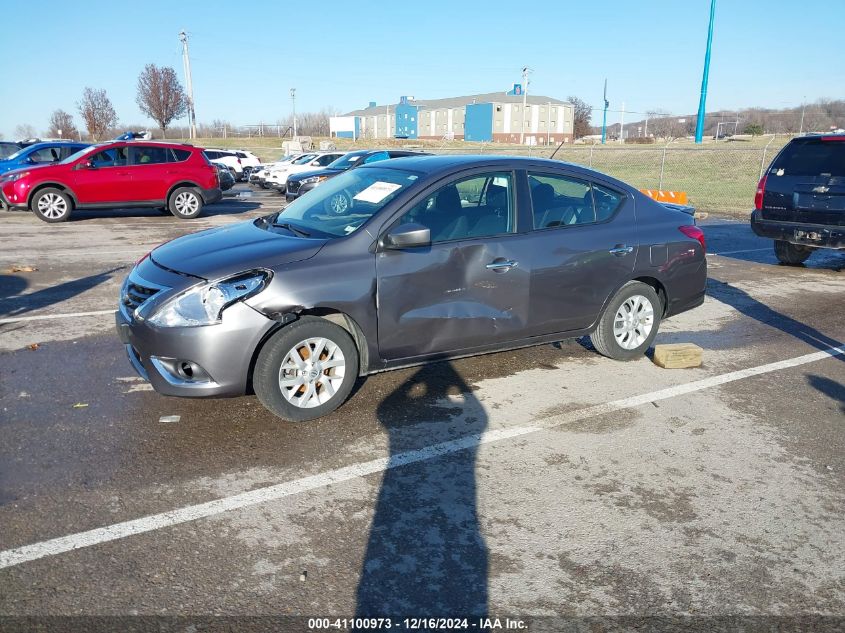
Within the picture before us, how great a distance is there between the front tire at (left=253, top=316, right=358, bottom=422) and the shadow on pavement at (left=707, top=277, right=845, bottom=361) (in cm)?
460

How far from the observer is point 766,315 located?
798 centimetres

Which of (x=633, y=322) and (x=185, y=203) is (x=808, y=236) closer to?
(x=633, y=322)

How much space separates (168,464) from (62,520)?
Answer: 2.32ft

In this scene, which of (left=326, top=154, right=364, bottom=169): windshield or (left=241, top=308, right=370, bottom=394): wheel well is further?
(left=326, top=154, right=364, bottom=169): windshield

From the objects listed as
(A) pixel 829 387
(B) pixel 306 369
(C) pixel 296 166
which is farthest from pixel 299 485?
(C) pixel 296 166

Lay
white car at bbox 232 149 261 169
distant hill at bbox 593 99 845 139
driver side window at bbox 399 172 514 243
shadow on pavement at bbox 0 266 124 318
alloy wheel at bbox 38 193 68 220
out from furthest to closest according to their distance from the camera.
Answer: distant hill at bbox 593 99 845 139 → white car at bbox 232 149 261 169 → alloy wheel at bbox 38 193 68 220 → shadow on pavement at bbox 0 266 124 318 → driver side window at bbox 399 172 514 243

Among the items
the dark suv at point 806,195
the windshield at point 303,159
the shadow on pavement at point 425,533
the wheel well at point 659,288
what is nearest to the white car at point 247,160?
the windshield at point 303,159

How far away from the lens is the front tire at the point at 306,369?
14.7ft

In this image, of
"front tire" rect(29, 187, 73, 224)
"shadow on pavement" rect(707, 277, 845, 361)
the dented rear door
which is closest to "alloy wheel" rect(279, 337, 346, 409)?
the dented rear door

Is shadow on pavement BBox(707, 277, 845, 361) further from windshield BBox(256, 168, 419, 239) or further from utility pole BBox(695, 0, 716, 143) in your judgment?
utility pole BBox(695, 0, 716, 143)

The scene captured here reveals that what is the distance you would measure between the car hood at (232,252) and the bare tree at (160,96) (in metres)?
66.0

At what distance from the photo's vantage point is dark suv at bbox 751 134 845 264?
32.0ft

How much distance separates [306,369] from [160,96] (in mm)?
67229

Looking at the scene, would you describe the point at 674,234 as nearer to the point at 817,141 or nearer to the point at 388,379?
the point at 388,379
